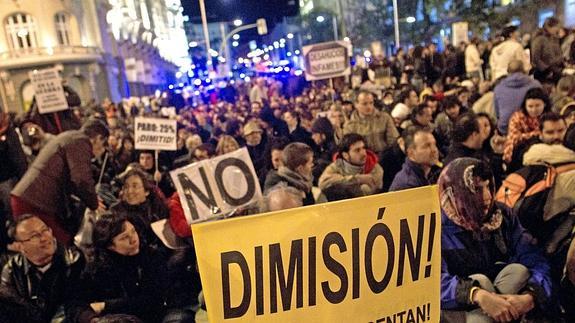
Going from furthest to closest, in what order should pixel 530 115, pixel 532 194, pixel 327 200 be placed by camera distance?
1. pixel 530 115
2. pixel 327 200
3. pixel 532 194

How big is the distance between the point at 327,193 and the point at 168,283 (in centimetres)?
→ 176

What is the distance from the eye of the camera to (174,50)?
104 meters

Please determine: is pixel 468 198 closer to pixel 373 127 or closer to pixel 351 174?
pixel 351 174

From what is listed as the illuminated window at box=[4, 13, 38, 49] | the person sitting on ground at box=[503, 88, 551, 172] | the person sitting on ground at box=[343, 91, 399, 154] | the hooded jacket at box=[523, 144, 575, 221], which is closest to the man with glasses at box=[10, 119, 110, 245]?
the person sitting on ground at box=[343, 91, 399, 154]

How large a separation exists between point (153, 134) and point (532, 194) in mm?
4847

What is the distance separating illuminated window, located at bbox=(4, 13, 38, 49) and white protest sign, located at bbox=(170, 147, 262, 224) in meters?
39.2

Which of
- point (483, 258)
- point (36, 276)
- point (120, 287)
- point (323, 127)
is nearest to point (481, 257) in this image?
point (483, 258)

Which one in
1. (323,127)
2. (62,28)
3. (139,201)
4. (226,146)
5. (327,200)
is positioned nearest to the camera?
(327,200)

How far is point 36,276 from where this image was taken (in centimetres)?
378

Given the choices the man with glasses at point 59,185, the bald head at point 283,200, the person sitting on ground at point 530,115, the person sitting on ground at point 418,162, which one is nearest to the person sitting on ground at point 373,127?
the person sitting on ground at point 530,115

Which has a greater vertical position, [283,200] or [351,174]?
[283,200]

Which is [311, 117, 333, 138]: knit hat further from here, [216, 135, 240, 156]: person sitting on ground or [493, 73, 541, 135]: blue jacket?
[493, 73, 541, 135]: blue jacket

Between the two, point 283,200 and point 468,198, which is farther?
point 283,200

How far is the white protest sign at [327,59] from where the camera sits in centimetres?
975
